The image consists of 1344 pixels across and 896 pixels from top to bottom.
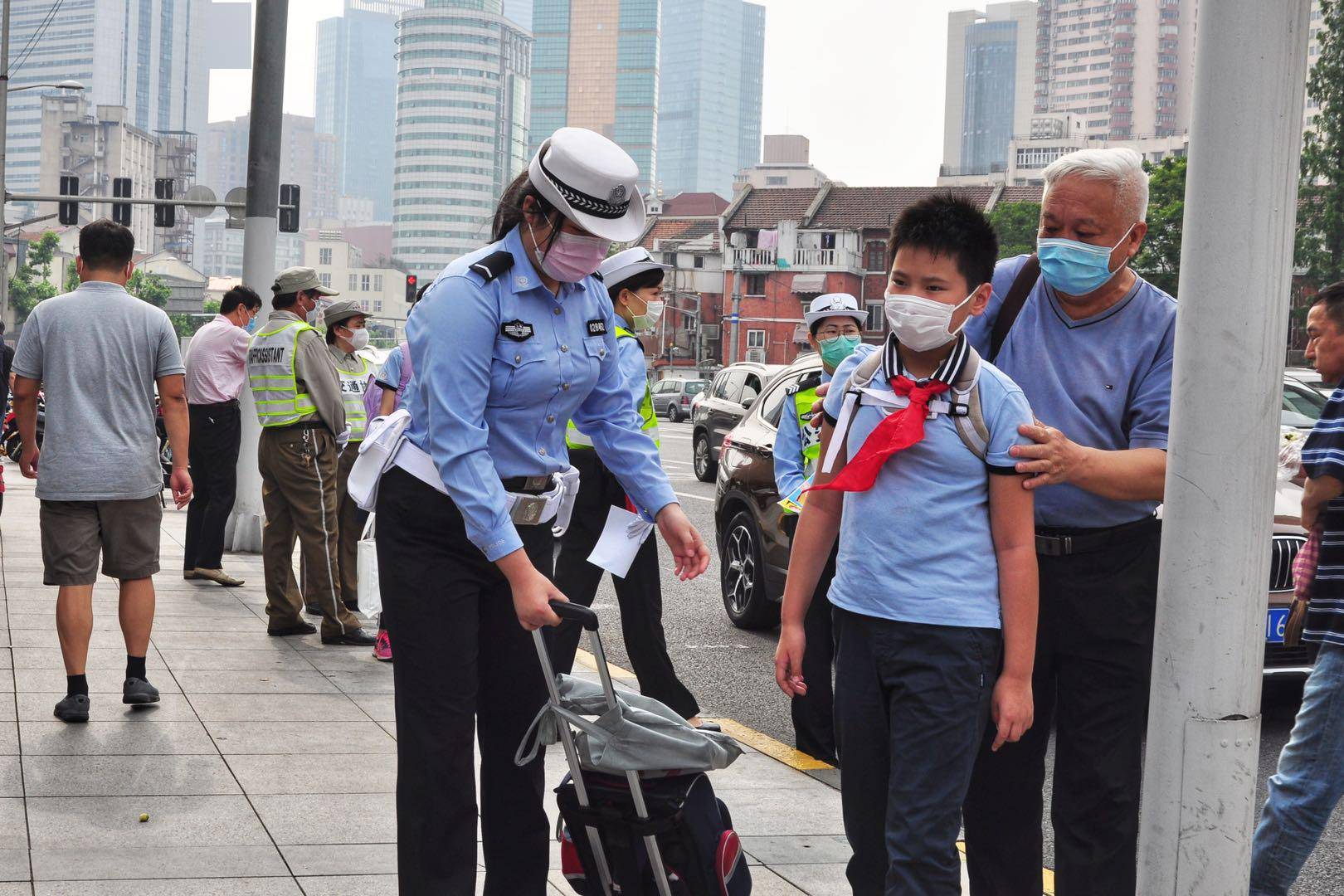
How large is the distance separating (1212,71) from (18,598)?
8.02 meters

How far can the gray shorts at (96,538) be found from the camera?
5.92 meters

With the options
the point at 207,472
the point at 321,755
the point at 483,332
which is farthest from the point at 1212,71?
the point at 207,472

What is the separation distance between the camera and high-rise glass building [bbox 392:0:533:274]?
19150 cm

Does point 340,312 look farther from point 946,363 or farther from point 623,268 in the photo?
point 946,363

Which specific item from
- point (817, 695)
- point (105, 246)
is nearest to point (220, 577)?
point (105, 246)

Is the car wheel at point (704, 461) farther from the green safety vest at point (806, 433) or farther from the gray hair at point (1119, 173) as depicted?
the gray hair at point (1119, 173)

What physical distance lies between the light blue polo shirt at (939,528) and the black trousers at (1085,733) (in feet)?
1.24

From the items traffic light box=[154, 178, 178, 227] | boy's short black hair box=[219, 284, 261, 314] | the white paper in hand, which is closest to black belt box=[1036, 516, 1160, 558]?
the white paper in hand

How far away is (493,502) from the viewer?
10.3 ft

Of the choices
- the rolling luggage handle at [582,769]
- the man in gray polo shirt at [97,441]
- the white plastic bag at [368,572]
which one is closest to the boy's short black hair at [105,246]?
the man in gray polo shirt at [97,441]

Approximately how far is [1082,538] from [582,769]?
A: 125cm

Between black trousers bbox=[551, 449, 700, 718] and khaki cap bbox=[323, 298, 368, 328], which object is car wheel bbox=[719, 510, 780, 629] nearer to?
khaki cap bbox=[323, 298, 368, 328]

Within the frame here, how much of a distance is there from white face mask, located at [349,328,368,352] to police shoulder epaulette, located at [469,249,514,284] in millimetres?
5989

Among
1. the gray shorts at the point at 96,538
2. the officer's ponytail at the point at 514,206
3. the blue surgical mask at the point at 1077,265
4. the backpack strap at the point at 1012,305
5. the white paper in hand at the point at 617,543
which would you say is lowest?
the gray shorts at the point at 96,538
